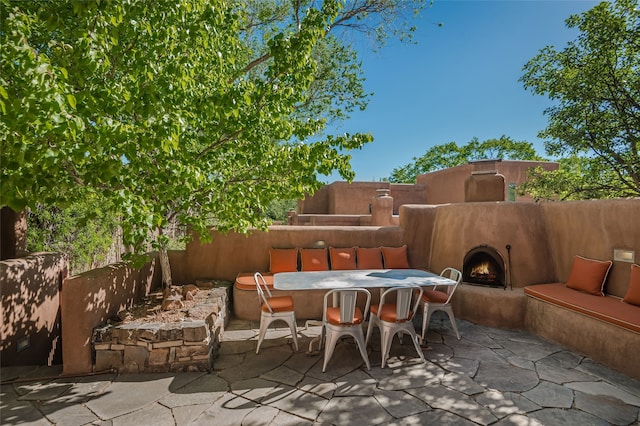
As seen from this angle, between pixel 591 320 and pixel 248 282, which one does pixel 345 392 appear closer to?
pixel 248 282

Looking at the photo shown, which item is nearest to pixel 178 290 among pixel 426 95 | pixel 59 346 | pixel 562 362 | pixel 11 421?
pixel 59 346

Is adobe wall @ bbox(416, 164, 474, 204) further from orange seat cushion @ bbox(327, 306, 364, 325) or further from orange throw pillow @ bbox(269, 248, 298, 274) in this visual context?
orange seat cushion @ bbox(327, 306, 364, 325)

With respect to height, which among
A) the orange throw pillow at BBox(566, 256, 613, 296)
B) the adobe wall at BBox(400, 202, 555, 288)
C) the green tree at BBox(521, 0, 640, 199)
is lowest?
the orange throw pillow at BBox(566, 256, 613, 296)

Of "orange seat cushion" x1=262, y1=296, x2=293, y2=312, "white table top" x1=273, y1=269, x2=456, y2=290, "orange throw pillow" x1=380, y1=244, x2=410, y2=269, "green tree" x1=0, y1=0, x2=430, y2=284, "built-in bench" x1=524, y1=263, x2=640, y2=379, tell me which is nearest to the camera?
"green tree" x1=0, y1=0, x2=430, y2=284

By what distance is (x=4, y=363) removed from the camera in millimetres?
3539

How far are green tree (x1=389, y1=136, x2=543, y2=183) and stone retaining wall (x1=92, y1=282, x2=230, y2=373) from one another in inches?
1078

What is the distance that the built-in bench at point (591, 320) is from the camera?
3.43 meters

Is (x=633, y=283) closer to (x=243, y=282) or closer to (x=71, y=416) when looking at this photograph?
(x=243, y=282)

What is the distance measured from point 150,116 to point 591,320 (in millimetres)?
5999

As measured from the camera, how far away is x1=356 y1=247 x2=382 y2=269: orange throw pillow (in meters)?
5.96

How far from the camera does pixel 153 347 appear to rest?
348 cm

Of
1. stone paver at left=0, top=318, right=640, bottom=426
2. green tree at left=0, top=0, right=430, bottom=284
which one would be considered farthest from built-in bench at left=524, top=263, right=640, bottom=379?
green tree at left=0, top=0, right=430, bottom=284

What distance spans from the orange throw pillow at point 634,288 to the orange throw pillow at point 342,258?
4.00 m

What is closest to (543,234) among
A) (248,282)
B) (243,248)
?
(248,282)
